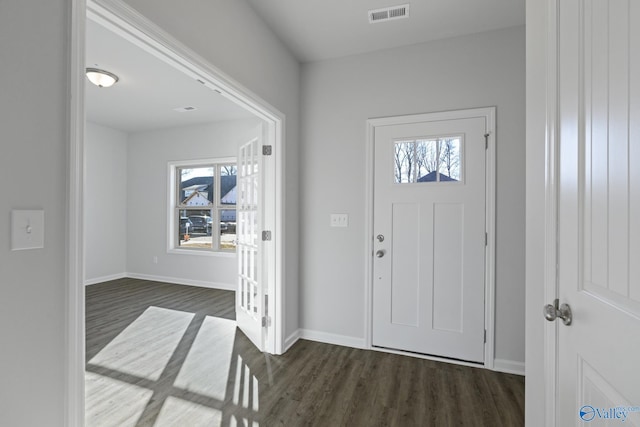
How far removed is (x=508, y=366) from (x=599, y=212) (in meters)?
2.12

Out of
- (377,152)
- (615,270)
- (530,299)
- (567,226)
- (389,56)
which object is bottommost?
(530,299)

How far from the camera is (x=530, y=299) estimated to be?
1.26 metres

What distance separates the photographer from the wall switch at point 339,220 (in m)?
2.86

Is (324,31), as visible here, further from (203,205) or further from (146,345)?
(203,205)

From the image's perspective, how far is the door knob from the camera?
38.1 inches

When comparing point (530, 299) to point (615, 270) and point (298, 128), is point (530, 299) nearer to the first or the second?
point (615, 270)

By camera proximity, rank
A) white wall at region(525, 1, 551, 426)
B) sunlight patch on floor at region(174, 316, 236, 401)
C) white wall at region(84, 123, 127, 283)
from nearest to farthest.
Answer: white wall at region(525, 1, 551, 426) < sunlight patch on floor at region(174, 316, 236, 401) < white wall at region(84, 123, 127, 283)

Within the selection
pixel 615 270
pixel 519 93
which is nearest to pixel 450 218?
Answer: pixel 519 93

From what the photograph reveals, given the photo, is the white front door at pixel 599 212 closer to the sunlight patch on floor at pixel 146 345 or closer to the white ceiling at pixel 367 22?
the white ceiling at pixel 367 22

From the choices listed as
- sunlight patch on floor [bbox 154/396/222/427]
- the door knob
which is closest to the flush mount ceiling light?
sunlight patch on floor [bbox 154/396/222/427]

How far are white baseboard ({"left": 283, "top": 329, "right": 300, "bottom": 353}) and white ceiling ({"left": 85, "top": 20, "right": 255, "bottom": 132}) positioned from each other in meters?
3.00

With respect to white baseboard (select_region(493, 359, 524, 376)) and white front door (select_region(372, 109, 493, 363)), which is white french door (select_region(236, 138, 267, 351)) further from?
white baseboard (select_region(493, 359, 524, 376))

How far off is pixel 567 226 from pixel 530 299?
43 centimetres

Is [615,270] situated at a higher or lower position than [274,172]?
lower
